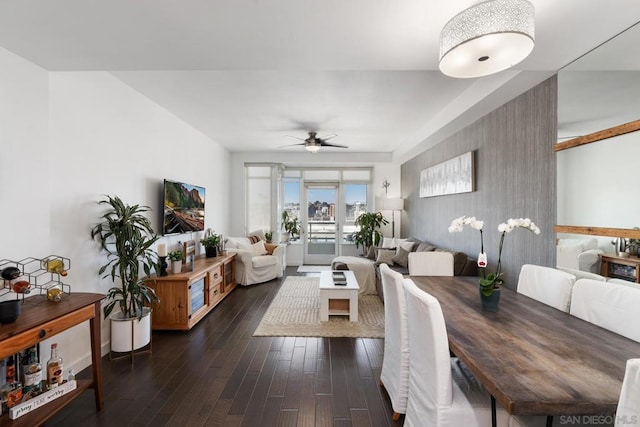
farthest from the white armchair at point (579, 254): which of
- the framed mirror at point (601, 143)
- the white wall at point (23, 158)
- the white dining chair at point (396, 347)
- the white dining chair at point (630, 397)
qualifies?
the white wall at point (23, 158)

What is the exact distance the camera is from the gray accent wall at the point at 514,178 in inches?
102

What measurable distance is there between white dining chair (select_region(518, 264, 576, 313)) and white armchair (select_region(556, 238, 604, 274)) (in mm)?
346

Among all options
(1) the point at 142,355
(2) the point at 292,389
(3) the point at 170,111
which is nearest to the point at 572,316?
(2) the point at 292,389

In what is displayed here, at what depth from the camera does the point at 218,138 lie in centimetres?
556

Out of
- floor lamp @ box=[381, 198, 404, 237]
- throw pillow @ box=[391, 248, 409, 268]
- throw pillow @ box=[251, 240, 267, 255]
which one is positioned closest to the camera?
throw pillow @ box=[391, 248, 409, 268]

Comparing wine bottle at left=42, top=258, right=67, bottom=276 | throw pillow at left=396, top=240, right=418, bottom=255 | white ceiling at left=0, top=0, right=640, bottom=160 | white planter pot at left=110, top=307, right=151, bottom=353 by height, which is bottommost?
white planter pot at left=110, top=307, right=151, bottom=353

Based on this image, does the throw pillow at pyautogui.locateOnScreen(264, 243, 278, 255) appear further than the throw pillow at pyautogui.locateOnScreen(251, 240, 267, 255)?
Yes

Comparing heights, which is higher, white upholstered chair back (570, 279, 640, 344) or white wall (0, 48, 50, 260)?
white wall (0, 48, 50, 260)

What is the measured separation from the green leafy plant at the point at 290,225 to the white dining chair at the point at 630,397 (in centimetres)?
668

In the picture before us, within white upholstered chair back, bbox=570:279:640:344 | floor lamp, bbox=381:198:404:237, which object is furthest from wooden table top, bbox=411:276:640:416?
floor lamp, bbox=381:198:404:237

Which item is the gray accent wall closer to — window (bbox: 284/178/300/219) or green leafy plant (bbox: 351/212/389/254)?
green leafy plant (bbox: 351/212/389/254)

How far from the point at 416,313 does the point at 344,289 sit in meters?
2.14

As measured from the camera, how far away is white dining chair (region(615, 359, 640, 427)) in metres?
0.78

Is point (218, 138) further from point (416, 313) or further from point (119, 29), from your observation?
point (416, 313)
